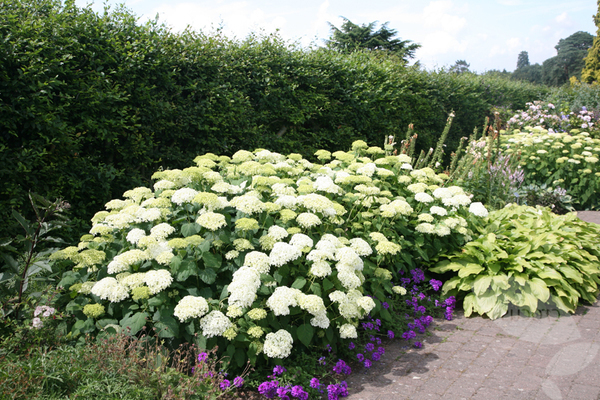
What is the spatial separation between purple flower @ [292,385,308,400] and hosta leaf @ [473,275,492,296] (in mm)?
2448

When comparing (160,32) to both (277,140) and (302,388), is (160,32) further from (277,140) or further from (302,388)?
(302,388)

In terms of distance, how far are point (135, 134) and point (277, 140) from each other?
2453 mm

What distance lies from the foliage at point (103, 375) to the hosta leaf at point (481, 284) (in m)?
2.79

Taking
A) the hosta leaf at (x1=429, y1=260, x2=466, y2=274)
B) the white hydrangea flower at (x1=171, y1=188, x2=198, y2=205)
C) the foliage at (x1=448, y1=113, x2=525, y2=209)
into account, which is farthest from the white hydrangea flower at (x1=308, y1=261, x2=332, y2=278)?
the foliage at (x1=448, y1=113, x2=525, y2=209)

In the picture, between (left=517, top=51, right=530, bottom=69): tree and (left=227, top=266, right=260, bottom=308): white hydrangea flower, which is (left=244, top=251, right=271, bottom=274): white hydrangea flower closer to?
(left=227, top=266, right=260, bottom=308): white hydrangea flower

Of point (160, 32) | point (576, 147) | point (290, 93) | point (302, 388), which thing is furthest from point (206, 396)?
point (576, 147)

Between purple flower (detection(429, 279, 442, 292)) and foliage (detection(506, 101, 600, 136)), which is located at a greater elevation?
foliage (detection(506, 101, 600, 136))

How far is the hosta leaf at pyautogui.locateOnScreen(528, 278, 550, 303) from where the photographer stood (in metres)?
4.18

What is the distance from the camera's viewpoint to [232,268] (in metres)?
3.22

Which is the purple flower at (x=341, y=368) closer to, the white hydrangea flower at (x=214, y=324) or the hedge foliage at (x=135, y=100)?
the white hydrangea flower at (x=214, y=324)

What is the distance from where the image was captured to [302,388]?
294 cm

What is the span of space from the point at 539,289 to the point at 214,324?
11.0 feet

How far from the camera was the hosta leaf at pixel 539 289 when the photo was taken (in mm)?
4180

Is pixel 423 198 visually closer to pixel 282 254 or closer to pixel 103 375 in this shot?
pixel 282 254
